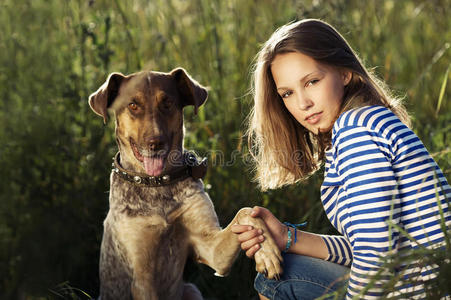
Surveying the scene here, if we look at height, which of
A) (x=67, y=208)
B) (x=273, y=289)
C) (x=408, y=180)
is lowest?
(x=273, y=289)

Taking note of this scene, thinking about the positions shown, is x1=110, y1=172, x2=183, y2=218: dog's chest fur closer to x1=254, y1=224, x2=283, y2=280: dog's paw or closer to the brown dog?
the brown dog

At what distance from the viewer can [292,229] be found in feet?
9.73

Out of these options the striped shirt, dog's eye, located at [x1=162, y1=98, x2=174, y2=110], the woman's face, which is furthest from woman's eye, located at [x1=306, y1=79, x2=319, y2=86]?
dog's eye, located at [x1=162, y1=98, x2=174, y2=110]

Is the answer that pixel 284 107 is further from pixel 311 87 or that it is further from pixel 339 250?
pixel 339 250

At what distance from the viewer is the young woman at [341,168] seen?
7.64 feet

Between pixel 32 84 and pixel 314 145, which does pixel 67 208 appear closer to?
pixel 32 84

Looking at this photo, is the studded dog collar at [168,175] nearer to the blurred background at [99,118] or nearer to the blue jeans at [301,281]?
the blue jeans at [301,281]

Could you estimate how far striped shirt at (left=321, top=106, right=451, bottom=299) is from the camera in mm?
2312

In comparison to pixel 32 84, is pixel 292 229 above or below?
below

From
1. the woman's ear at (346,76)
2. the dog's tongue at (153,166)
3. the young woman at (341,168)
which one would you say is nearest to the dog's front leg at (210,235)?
the young woman at (341,168)

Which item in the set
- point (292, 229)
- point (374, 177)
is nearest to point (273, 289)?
point (292, 229)

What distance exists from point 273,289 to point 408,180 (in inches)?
36.4

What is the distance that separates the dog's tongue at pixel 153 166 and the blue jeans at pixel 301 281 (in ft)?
2.61

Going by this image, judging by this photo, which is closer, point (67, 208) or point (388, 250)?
point (388, 250)
